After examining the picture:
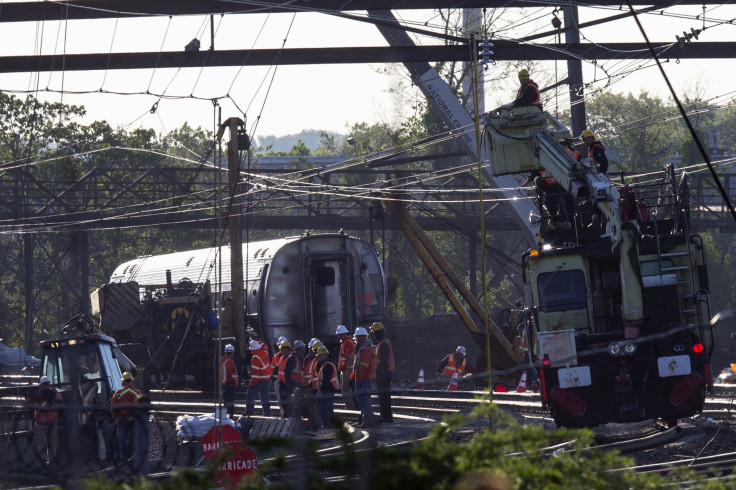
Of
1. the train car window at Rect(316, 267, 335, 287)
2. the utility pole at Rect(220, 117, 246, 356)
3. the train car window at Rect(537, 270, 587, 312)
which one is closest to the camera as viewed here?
the train car window at Rect(537, 270, 587, 312)

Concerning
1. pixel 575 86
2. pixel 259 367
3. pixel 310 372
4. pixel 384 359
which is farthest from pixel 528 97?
pixel 575 86

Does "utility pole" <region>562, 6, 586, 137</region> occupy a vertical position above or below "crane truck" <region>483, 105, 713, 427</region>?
Result: above

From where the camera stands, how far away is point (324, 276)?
27.3 meters

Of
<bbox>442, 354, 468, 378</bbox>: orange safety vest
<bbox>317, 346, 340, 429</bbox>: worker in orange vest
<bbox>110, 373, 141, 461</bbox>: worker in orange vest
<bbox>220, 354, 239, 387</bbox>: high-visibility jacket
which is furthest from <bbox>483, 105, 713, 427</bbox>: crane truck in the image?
<bbox>442, 354, 468, 378</bbox>: orange safety vest

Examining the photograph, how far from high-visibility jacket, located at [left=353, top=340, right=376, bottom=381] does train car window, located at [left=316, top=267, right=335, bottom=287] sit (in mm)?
9107

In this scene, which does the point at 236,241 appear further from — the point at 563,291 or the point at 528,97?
the point at 563,291

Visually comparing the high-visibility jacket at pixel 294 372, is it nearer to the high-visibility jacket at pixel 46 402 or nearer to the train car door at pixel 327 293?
the high-visibility jacket at pixel 46 402

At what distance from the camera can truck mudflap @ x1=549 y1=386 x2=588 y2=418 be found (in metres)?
13.9

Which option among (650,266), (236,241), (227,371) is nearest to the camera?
(650,266)

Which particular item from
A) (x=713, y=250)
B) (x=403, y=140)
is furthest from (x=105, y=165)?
(x=713, y=250)

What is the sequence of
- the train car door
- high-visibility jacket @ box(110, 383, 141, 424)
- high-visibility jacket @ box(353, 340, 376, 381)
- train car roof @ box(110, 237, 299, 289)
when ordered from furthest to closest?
1. train car roof @ box(110, 237, 299, 289)
2. the train car door
3. high-visibility jacket @ box(353, 340, 376, 381)
4. high-visibility jacket @ box(110, 383, 141, 424)

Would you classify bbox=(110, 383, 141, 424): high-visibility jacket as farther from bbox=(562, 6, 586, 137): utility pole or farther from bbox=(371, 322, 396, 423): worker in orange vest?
bbox=(562, 6, 586, 137): utility pole

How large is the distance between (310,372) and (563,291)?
649 cm

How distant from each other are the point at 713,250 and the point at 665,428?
36.7 metres
